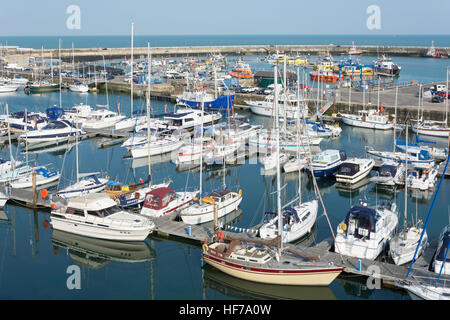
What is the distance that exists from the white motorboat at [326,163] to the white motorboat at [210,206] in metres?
6.71

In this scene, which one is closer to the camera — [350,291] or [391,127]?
[350,291]

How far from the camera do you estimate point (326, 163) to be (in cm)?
2830

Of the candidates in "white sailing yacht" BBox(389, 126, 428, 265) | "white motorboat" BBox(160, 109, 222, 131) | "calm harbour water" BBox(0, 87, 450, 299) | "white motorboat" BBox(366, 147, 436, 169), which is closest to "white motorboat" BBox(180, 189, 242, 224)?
"calm harbour water" BBox(0, 87, 450, 299)

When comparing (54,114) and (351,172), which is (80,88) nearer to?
(54,114)

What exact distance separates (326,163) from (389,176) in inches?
137

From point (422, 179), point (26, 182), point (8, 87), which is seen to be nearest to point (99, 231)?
point (26, 182)

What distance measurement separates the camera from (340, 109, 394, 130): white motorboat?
4103 cm

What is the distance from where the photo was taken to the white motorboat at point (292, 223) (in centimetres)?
1905

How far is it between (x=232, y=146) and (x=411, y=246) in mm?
16069

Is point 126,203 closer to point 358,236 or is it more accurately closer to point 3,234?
point 3,234

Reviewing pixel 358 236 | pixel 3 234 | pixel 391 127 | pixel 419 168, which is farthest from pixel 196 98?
pixel 358 236

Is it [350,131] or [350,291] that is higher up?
[350,131]

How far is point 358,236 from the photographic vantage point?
1803 cm
